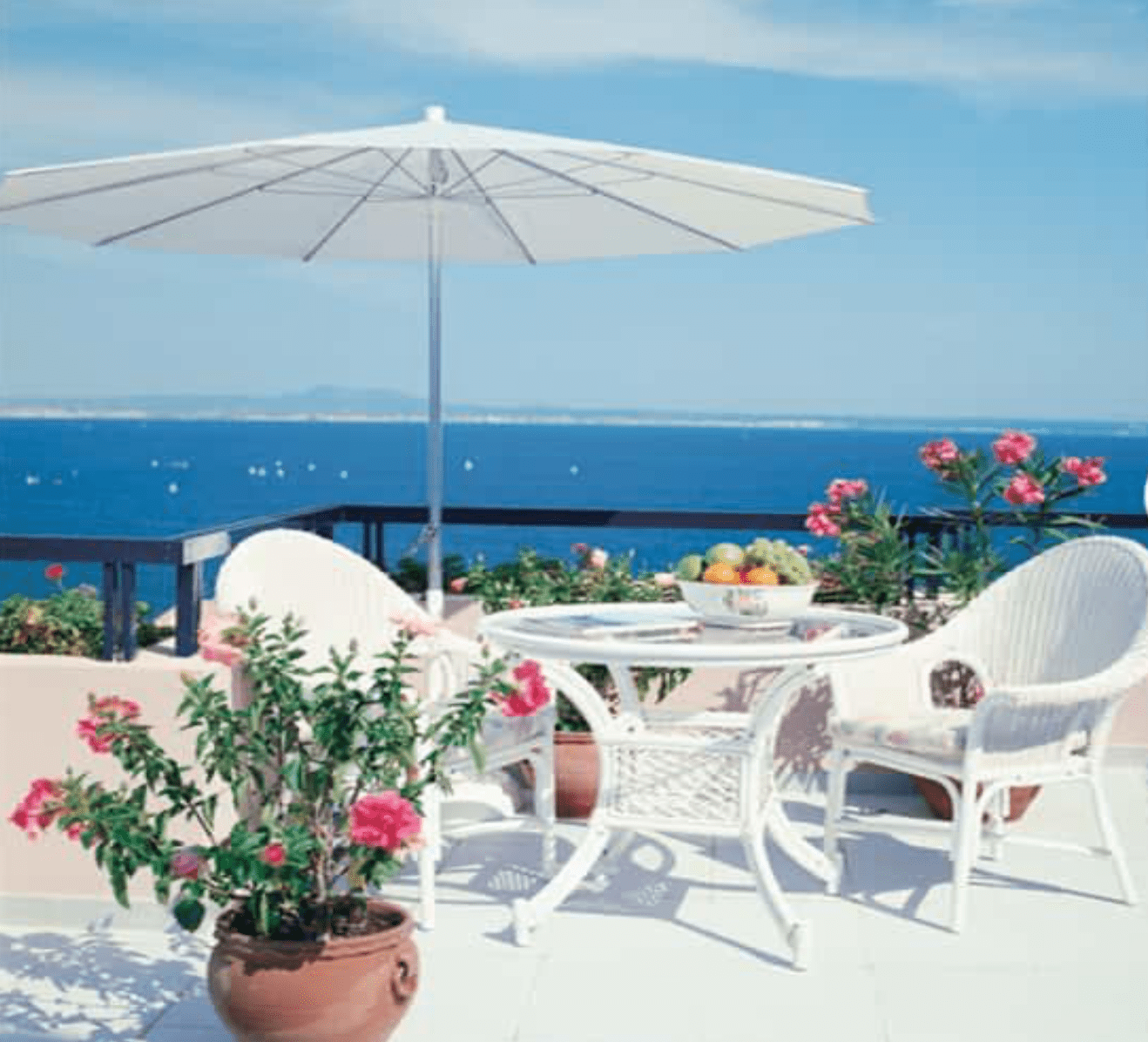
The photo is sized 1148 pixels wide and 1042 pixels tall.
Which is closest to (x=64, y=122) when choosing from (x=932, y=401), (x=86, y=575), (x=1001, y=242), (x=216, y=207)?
(x=86, y=575)

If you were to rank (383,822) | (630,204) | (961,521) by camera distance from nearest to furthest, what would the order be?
(383,822), (630,204), (961,521)

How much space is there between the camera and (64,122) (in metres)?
53.6

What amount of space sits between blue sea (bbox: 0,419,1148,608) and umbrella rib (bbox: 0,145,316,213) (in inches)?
1047

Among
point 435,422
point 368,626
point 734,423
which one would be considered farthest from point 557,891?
point 734,423

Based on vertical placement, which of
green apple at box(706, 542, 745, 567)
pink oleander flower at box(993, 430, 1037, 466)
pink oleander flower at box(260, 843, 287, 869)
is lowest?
pink oleander flower at box(260, 843, 287, 869)

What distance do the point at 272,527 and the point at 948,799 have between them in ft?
7.25

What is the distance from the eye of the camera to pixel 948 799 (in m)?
5.47

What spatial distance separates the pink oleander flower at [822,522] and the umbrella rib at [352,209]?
5.88ft

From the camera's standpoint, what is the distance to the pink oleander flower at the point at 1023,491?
19.7 feet

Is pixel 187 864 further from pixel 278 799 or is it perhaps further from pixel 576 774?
pixel 576 774

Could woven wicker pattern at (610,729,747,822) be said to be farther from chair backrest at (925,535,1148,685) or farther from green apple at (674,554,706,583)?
chair backrest at (925,535,1148,685)

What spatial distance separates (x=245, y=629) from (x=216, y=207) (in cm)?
264

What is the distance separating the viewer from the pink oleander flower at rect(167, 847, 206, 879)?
325 cm

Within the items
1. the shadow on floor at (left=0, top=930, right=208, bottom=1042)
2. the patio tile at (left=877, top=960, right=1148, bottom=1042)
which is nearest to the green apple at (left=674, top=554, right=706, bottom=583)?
the patio tile at (left=877, top=960, right=1148, bottom=1042)
